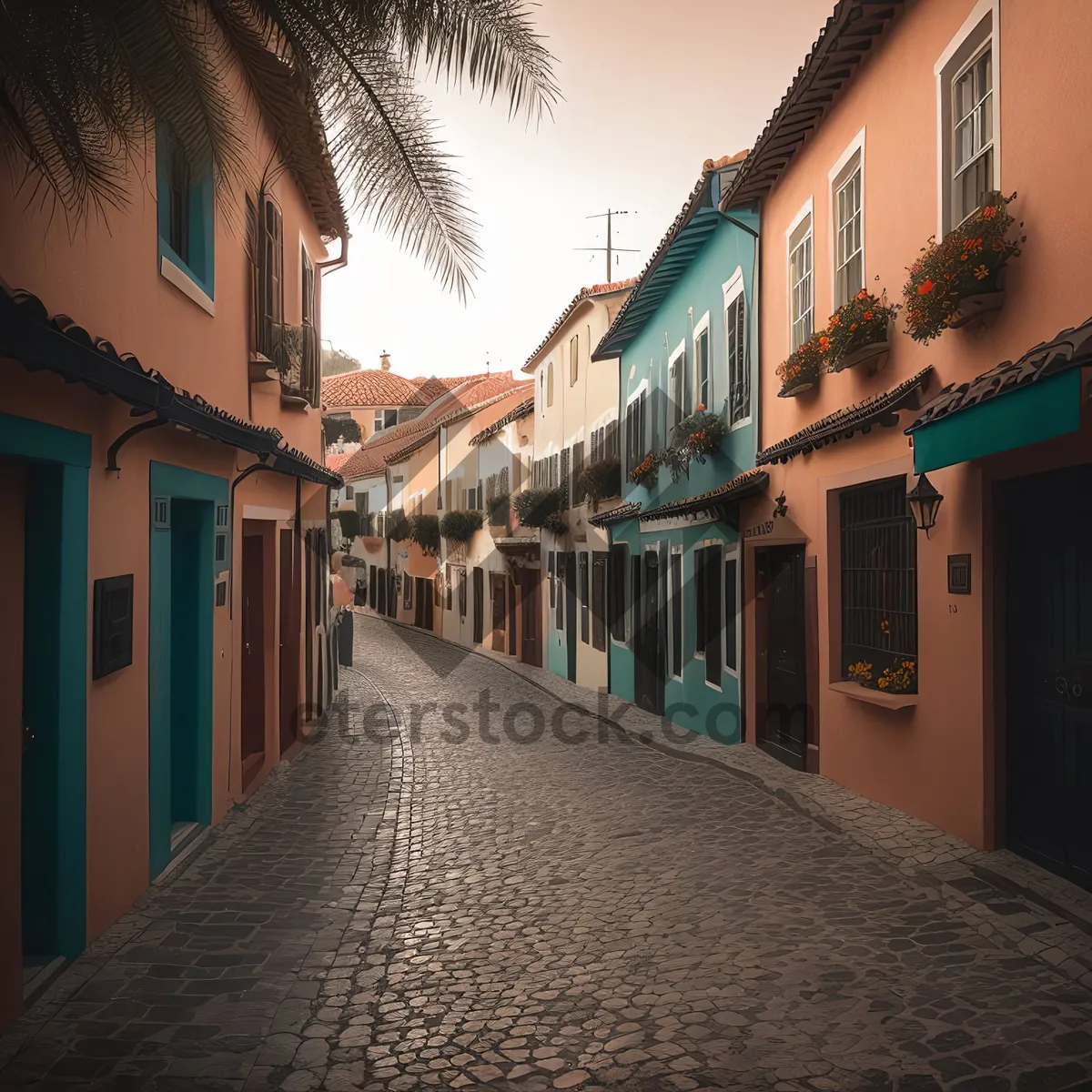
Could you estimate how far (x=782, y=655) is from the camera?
11.9 metres

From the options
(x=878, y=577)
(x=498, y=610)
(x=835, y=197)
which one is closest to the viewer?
(x=878, y=577)

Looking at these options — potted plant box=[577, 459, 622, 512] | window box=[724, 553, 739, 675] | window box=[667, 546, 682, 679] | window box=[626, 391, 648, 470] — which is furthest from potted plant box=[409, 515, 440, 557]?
window box=[724, 553, 739, 675]

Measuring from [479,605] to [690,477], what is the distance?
59.5 feet

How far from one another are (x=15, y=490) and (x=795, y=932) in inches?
177

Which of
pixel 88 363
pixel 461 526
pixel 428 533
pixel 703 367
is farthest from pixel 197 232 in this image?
pixel 428 533

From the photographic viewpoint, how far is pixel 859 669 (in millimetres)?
9258

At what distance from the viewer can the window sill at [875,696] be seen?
8180mm

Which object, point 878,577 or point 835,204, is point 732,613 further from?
point 835,204

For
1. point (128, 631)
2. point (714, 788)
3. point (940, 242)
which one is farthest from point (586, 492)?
point (128, 631)

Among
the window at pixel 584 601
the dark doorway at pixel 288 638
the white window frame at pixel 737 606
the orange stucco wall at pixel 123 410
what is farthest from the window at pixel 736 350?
the window at pixel 584 601

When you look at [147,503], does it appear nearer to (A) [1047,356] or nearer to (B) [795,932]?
(B) [795,932]

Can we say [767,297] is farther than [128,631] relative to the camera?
Yes

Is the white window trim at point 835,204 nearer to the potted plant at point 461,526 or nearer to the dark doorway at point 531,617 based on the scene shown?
the dark doorway at point 531,617

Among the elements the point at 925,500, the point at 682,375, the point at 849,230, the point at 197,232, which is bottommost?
the point at 925,500
